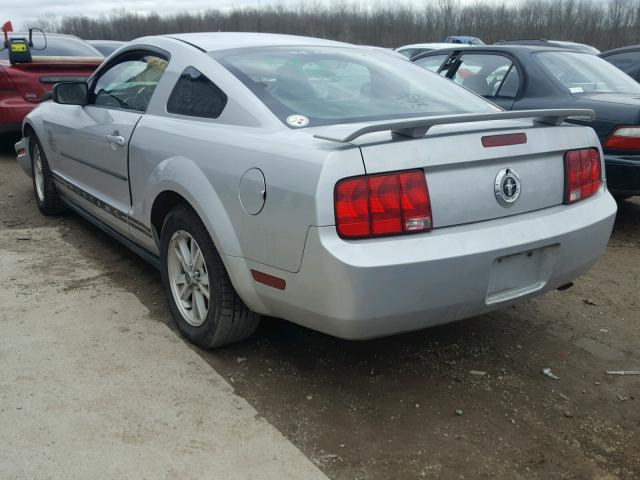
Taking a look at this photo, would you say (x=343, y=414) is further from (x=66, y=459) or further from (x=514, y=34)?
(x=514, y=34)

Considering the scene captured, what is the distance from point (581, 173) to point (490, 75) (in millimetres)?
3076

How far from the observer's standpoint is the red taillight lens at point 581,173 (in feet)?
8.84

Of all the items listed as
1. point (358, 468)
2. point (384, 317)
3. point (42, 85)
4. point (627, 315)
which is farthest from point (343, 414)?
point (42, 85)

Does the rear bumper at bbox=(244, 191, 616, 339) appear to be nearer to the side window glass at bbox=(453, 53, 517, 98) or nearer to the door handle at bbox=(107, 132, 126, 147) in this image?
the door handle at bbox=(107, 132, 126, 147)

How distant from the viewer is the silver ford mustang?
2.21m

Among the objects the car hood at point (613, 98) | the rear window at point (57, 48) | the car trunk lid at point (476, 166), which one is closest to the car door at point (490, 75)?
the car hood at point (613, 98)

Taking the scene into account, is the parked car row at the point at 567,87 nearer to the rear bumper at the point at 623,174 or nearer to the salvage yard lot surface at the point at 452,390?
the rear bumper at the point at 623,174

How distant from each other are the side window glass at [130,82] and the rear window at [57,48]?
4.18m

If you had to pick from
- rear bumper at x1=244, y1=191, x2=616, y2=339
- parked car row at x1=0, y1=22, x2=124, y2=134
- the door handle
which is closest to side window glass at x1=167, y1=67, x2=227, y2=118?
the door handle

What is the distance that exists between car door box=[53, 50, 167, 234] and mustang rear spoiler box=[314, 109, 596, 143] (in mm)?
1466

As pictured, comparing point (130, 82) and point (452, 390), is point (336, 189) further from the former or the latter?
point (130, 82)

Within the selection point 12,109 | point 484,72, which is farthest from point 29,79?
point 484,72

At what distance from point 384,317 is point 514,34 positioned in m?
50.3

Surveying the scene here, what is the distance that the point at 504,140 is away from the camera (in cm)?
248
